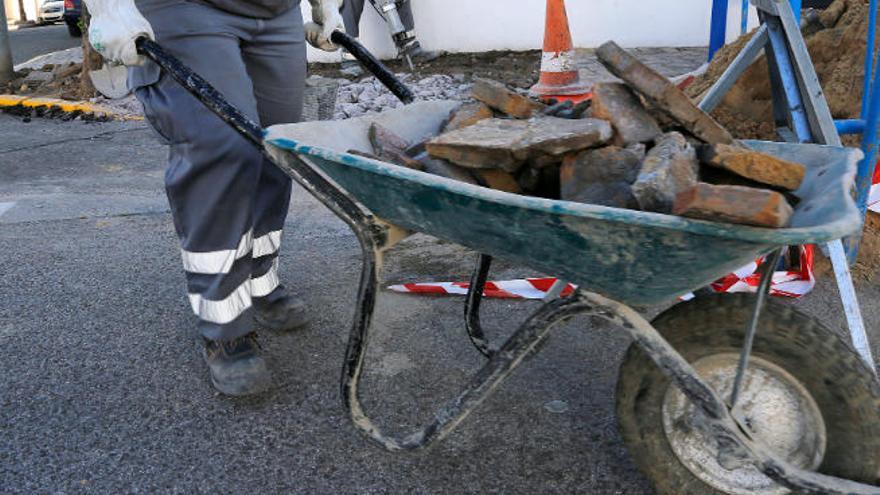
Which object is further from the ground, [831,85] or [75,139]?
[831,85]

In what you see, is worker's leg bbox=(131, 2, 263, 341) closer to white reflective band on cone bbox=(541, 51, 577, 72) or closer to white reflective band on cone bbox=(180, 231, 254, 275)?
white reflective band on cone bbox=(180, 231, 254, 275)

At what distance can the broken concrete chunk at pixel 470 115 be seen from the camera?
2223 millimetres

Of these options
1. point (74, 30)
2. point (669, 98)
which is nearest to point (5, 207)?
point (669, 98)

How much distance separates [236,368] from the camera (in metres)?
2.67

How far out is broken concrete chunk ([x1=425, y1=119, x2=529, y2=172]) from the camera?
1.92 metres

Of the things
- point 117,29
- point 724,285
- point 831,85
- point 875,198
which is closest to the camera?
point 117,29

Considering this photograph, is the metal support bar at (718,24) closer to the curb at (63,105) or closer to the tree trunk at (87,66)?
the curb at (63,105)

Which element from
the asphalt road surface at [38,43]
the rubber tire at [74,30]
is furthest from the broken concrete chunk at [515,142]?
the rubber tire at [74,30]

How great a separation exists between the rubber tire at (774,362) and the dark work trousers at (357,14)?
6.34m

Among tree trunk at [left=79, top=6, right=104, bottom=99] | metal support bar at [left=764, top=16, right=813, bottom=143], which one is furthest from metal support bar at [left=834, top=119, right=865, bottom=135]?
tree trunk at [left=79, top=6, right=104, bottom=99]

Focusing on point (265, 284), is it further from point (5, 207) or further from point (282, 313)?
point (5, 207)

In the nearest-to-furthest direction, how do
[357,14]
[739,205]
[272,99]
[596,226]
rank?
[739,205], [596,226], [272,99], [357,14]

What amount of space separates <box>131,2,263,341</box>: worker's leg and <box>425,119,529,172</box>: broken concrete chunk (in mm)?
777

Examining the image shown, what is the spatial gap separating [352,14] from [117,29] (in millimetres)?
5913
